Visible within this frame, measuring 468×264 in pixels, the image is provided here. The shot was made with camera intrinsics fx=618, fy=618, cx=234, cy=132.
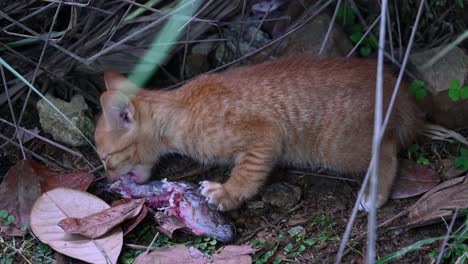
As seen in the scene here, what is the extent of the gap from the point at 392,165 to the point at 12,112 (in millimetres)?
2145

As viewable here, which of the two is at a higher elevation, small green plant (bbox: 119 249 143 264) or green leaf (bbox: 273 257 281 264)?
green leaf (bbox: 273 257 281 264)

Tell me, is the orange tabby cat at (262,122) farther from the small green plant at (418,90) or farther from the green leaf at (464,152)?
the green leaf at (464,152)

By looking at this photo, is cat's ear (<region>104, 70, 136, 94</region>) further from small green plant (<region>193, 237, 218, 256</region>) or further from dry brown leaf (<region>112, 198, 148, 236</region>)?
small green plant (<region>193, 237, 218, 256</region>)

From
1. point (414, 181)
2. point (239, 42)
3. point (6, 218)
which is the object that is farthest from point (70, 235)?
point (414, 181)

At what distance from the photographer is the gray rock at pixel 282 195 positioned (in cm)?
332

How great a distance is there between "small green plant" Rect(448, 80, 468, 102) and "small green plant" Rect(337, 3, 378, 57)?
2.00ft

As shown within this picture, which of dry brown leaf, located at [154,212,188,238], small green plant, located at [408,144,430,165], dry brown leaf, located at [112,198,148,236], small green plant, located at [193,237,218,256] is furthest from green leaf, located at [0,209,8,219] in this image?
small green plant, located at [408,144,430,165]

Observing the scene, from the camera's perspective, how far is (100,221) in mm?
3105

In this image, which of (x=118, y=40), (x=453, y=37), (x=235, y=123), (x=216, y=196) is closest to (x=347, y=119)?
(x=235, y=123)

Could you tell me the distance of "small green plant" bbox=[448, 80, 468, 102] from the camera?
131 inches

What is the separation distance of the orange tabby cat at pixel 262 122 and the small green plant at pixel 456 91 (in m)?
0.21

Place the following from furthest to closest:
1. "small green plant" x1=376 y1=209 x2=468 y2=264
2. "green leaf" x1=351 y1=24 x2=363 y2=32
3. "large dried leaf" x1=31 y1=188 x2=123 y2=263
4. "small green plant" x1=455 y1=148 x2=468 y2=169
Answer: "green leaf" x1=351 y1=24 x2=363 y2=32, "small green plant" x1=455 y1=148 x2=468 y2=169, "large dried leaf" x1=31 y1=188 x2=123 y2=263, "small green plant" x1=376 y1=209 x2=468 y2=264

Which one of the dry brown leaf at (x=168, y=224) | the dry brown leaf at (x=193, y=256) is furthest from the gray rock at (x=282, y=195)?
the dry brown leaf at (x=168, y=224)

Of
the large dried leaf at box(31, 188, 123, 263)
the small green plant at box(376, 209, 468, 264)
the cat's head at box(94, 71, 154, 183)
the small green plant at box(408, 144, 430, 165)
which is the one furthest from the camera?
the small green plant at box(408, 144, 430, 165)
